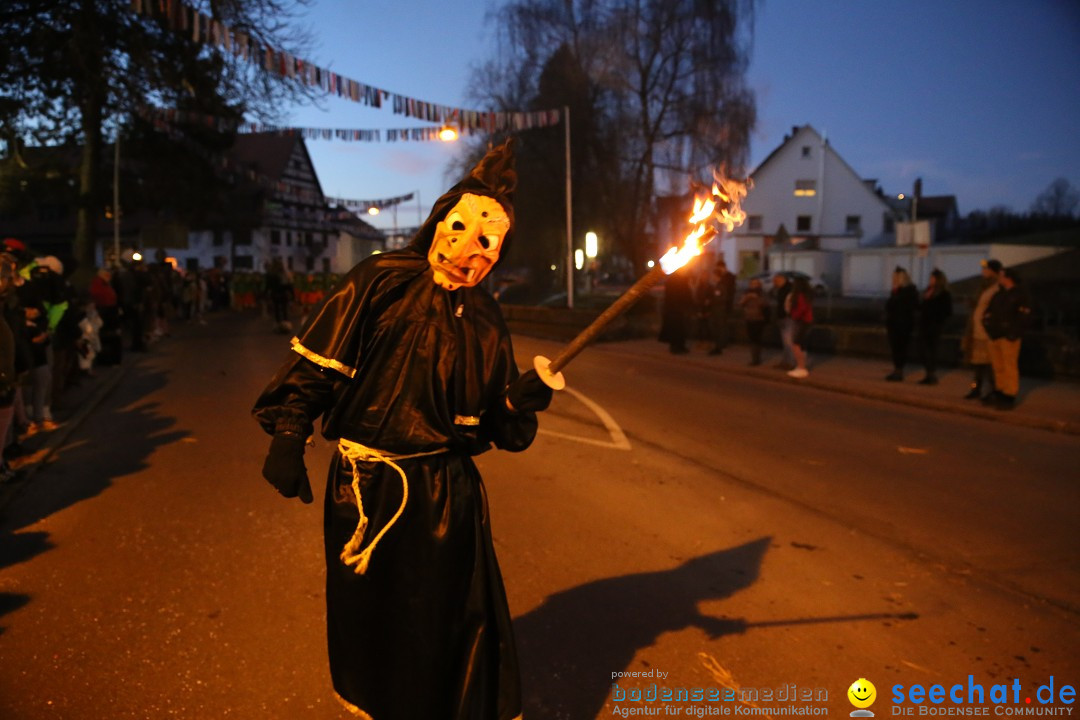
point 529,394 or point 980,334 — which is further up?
point 529,394

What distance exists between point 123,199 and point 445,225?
1321 inches

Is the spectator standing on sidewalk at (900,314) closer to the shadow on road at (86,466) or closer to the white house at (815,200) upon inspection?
the shadow on road at (86,466)

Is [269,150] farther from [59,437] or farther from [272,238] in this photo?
[59,437]

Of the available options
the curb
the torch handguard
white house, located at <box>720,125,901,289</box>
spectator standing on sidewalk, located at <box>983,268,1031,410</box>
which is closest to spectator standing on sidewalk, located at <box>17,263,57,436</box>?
the curb

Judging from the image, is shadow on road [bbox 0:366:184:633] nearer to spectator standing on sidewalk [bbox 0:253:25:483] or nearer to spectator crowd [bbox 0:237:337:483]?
spectator crowd [bbox 0:237:337:483]

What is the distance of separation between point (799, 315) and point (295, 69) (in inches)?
424

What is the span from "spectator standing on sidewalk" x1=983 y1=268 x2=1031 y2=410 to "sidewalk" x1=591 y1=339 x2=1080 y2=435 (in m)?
0.32

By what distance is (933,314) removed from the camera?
13.4 metres

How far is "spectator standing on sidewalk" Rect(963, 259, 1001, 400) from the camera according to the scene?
11266 mm

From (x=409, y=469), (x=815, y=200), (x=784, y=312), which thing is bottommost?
(x=409, y=469)

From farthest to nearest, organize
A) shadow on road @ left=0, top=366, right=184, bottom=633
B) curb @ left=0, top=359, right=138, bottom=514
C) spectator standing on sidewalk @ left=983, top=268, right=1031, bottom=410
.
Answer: spectator standing on sidewalk @ left=983, top=268, right=1031, bottom=410, curb @ left=0, top=359, right=138, bottom=514, shadow on road @ left=0, top=366, right=184, bottom=633

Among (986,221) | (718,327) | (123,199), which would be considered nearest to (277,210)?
(123,199)

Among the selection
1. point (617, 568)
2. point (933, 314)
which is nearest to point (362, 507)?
point (617, 568)

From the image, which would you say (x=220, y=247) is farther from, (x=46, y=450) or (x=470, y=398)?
(x=470, y=398)
